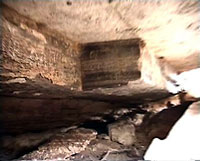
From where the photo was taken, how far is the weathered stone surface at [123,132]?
67.9 inches

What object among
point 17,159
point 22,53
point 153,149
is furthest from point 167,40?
point 17,159

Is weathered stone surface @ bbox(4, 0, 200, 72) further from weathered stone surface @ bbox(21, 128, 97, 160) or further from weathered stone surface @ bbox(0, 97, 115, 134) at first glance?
weathered stone surface @ bbox(21, 128, 97, 160)

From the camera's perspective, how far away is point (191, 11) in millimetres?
880

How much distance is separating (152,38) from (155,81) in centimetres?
30

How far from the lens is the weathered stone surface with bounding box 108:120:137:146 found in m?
1.73

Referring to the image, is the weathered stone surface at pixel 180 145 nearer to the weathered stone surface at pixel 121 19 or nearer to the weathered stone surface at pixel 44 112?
the weathered stone surface at pixel 121 19

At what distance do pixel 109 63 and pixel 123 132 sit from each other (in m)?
0.77

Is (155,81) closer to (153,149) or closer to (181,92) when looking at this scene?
(153,149)

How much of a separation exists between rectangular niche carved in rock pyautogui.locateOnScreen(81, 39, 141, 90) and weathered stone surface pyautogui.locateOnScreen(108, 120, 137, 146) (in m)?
0.67

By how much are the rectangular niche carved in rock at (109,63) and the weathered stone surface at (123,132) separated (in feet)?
2.19

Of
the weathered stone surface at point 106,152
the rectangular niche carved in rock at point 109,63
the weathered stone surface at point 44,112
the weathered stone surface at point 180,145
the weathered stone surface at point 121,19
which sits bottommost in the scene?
the weathered stone surface at point 106,152

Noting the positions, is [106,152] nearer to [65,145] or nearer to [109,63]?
[65,145]

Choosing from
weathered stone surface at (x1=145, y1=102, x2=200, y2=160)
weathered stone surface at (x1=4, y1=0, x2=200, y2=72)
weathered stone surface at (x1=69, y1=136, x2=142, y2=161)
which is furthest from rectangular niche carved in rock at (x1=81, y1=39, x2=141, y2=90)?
weathered stone surface at (x1=69, y1=136, x2=142, y2=161)

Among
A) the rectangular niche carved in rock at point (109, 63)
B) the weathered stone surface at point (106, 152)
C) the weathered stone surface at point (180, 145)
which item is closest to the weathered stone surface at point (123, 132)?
the weathered stone surface at point (106, 152)
